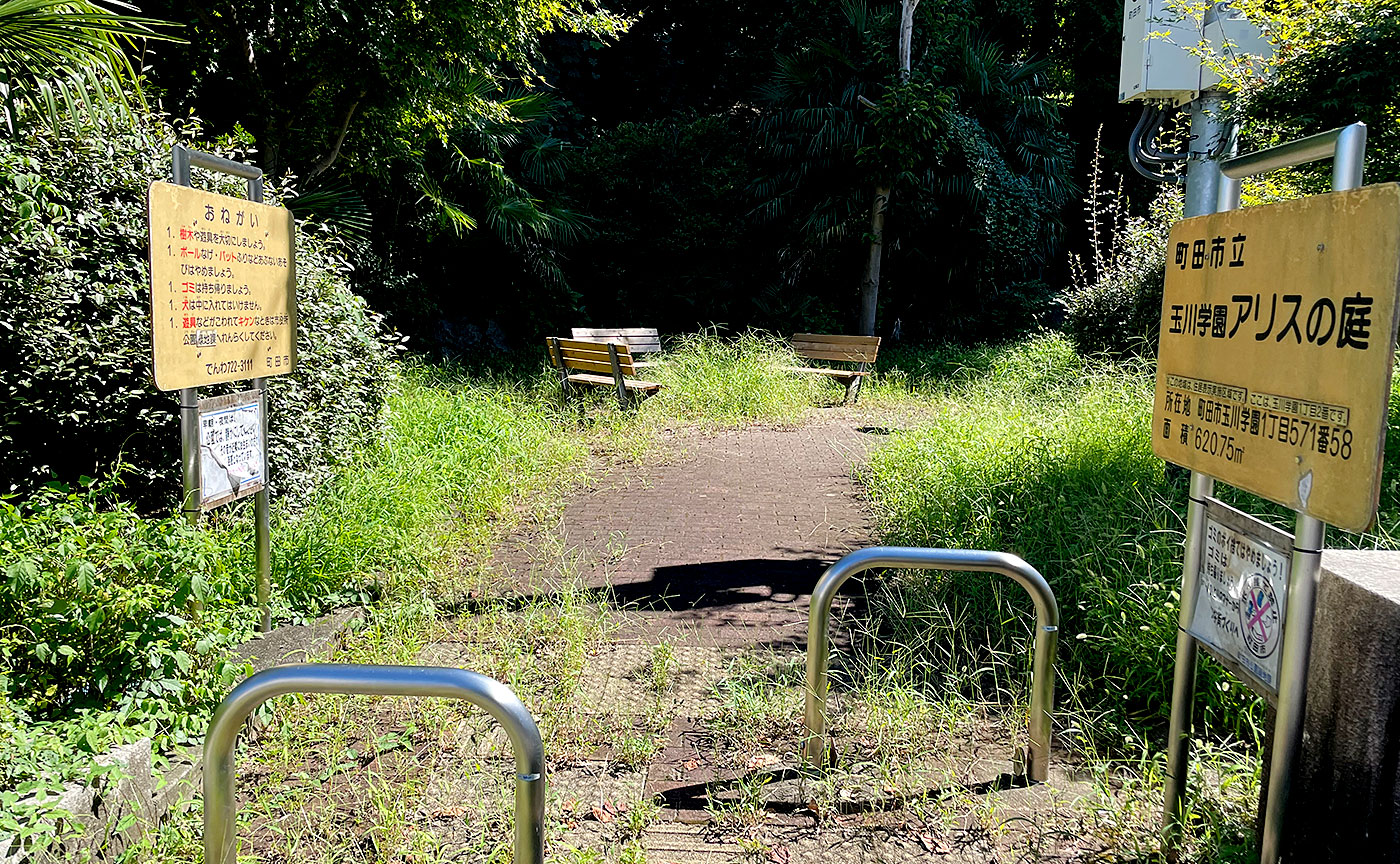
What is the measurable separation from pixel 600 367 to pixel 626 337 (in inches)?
94.1

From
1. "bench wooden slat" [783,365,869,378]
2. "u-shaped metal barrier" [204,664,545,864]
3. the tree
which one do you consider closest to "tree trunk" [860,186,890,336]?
"bench wooden slat" [783,365,869,378]

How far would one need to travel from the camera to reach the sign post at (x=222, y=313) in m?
3.63

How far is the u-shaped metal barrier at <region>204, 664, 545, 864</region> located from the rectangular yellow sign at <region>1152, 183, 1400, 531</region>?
176 centimetres

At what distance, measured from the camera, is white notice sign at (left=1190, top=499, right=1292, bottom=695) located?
2.35 m

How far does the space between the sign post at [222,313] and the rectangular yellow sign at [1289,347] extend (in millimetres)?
3350

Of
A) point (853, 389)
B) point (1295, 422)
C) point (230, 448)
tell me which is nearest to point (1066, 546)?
point (1295, 422)

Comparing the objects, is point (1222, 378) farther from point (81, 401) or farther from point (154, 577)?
point (81, 401)

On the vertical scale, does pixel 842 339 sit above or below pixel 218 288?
below

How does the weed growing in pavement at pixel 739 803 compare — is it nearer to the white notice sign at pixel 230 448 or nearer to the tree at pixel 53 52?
Result: the white notice sign at pixel 230 448

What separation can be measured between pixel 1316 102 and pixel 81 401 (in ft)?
24.8

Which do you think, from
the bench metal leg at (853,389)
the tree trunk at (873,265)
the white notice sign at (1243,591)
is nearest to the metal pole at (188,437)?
the white notice sign at (1243,591)

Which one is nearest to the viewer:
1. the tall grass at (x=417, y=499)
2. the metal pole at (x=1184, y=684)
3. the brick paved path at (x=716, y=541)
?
the metal pole at (x=1184, y=684)

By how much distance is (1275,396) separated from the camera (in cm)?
227

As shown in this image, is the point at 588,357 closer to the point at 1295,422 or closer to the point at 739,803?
the point at 739,803
